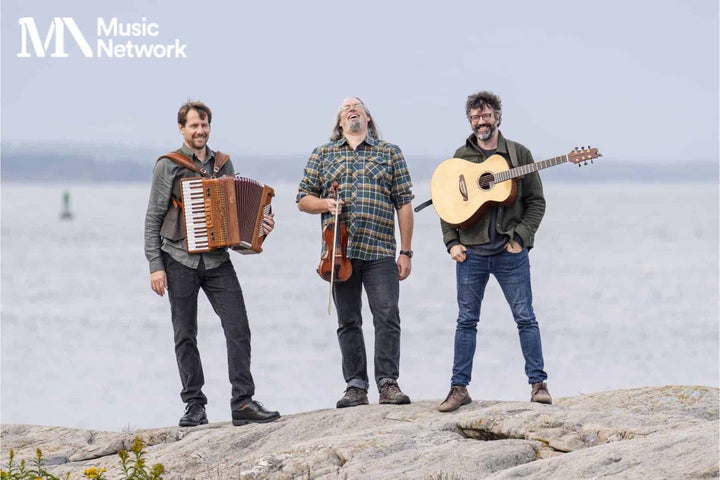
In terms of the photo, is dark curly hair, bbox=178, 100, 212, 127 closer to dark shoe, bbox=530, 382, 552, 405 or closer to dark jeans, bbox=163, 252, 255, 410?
dark jeans, bbox=163, 252, 255, 410

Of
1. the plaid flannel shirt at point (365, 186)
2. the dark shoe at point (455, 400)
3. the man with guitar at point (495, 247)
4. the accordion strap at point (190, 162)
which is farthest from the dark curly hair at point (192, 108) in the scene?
the dark shoe at point (455, 400)

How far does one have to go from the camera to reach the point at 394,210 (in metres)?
9.73

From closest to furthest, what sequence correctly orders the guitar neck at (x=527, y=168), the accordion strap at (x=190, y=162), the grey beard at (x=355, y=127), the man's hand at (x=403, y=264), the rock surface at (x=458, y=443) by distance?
the rock surface at (x=458, y=443) → the guitar neck at (x=527, y=168) → the accordion strap at (x=190, y=162) → the grey beard at (x=355, y=127) → the man's hand at (x=403, y=264)

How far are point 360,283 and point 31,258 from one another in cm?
5544

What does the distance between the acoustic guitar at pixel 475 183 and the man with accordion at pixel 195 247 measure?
1.21m

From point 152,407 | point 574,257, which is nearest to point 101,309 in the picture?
point 152,407

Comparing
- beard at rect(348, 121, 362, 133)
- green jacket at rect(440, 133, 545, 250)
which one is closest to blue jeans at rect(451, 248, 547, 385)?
green jacket at rect(440, 133, 545, 250)

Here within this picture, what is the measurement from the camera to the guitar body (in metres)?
9.16

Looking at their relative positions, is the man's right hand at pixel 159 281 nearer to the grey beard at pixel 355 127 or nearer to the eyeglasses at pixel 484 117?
the grey beard at pixel 355 127

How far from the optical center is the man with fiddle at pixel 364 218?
949cm

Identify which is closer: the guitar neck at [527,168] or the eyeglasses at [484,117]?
the guitar neck at [527,168]

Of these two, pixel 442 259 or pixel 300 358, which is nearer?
pixel 300 358

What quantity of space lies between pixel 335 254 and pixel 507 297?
1.22 metres

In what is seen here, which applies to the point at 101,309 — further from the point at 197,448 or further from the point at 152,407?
the point at 197,448
